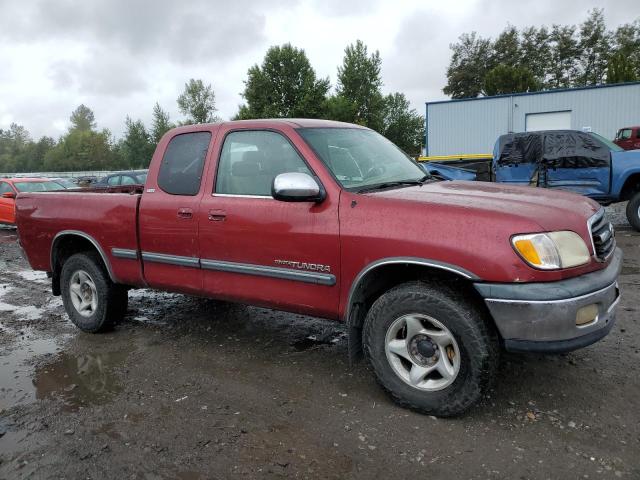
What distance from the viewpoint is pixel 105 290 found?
491 cm

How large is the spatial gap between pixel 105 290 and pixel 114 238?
588 millimetres

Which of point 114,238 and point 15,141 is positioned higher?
point 15,141

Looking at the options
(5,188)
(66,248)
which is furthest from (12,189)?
(66,248)

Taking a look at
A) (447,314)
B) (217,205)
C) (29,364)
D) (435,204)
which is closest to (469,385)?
(447,314)

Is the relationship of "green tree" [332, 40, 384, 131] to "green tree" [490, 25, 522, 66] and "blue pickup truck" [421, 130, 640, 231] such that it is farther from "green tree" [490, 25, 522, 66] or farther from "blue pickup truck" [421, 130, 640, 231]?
"blue pickup truck" [421, 130, 640, 231]

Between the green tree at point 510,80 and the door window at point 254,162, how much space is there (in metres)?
48.7

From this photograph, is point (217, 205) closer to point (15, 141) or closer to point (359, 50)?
point (359, 50)

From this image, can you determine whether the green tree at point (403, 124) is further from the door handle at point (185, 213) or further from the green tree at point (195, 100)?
the door handle at point (185, 213)

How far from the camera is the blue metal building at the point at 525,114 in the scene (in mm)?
23141

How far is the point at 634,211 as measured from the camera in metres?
9.47

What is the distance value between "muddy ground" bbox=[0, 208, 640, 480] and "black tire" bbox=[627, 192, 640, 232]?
555cm

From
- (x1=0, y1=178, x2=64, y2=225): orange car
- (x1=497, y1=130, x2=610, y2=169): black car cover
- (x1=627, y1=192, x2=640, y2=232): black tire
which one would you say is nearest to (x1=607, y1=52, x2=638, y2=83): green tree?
(x1=497, y1=130, x2=610, y2=169): black car cover

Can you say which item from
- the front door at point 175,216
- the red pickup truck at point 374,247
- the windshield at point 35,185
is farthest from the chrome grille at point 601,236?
the windshield at point 35,185

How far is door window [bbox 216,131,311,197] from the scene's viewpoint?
375 cm
